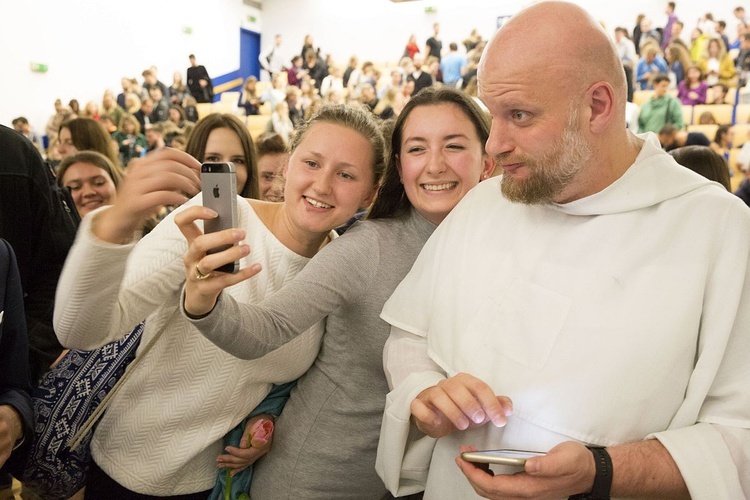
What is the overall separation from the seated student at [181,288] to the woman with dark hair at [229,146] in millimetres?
1273

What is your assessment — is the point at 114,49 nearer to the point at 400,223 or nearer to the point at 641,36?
the point at 641,36

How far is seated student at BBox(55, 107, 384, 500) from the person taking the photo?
1313mm

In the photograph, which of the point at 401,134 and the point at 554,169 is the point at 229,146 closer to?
the point at 401,134

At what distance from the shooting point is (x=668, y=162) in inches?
58.4

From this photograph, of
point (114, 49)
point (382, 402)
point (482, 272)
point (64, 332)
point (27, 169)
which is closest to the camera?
point (64, 332)

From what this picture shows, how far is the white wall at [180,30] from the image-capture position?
48.2ft

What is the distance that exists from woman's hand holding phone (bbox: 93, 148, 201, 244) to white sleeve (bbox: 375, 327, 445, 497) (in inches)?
26.6

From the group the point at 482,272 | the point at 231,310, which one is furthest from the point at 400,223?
the point at 231,310

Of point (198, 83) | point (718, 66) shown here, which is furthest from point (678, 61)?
point (198, 83)

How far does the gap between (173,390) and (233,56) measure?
22073 millimetres

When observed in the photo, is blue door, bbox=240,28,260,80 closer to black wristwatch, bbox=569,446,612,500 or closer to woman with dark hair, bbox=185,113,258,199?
woman with dark hair, bbox=185,113,258,199

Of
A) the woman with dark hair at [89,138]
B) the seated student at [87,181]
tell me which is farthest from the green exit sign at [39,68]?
the seated student at [87,181]

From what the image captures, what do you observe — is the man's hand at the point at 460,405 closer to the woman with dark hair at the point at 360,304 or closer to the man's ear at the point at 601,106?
the woman with dark hair at the point at 360,304

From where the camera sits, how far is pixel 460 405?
4.23ft
